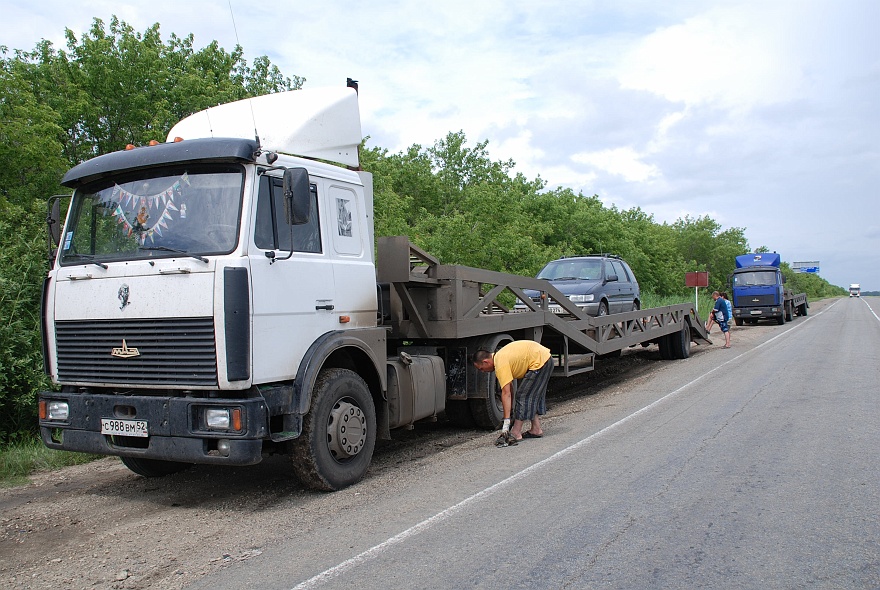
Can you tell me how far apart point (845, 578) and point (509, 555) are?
1.79 meters

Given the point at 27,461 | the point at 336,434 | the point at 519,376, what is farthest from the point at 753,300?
the point at 27,461

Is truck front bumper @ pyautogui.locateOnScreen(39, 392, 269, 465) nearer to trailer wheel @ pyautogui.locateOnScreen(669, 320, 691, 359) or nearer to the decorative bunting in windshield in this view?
the decorative bunting in windshield

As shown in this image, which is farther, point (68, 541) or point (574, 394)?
point (574, 394)

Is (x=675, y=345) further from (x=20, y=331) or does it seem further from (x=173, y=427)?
(x=173, y=427)

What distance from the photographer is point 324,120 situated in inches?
250

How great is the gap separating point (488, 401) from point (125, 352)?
433 cm

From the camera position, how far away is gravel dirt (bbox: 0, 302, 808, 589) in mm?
4277

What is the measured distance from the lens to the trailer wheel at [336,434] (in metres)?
5.55

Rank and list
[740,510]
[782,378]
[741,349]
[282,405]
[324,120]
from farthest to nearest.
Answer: [741,349] → [782,378] → [324,120] → [282,405] → [740,510]

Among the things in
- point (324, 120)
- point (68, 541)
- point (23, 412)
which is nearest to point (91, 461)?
point (23, 412)

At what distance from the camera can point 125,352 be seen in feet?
17.2

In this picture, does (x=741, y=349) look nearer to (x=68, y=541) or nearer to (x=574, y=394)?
(x=574, y=394)

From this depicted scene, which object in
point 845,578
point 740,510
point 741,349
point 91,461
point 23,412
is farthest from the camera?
point 741,349

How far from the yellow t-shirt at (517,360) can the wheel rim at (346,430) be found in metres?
1.94
